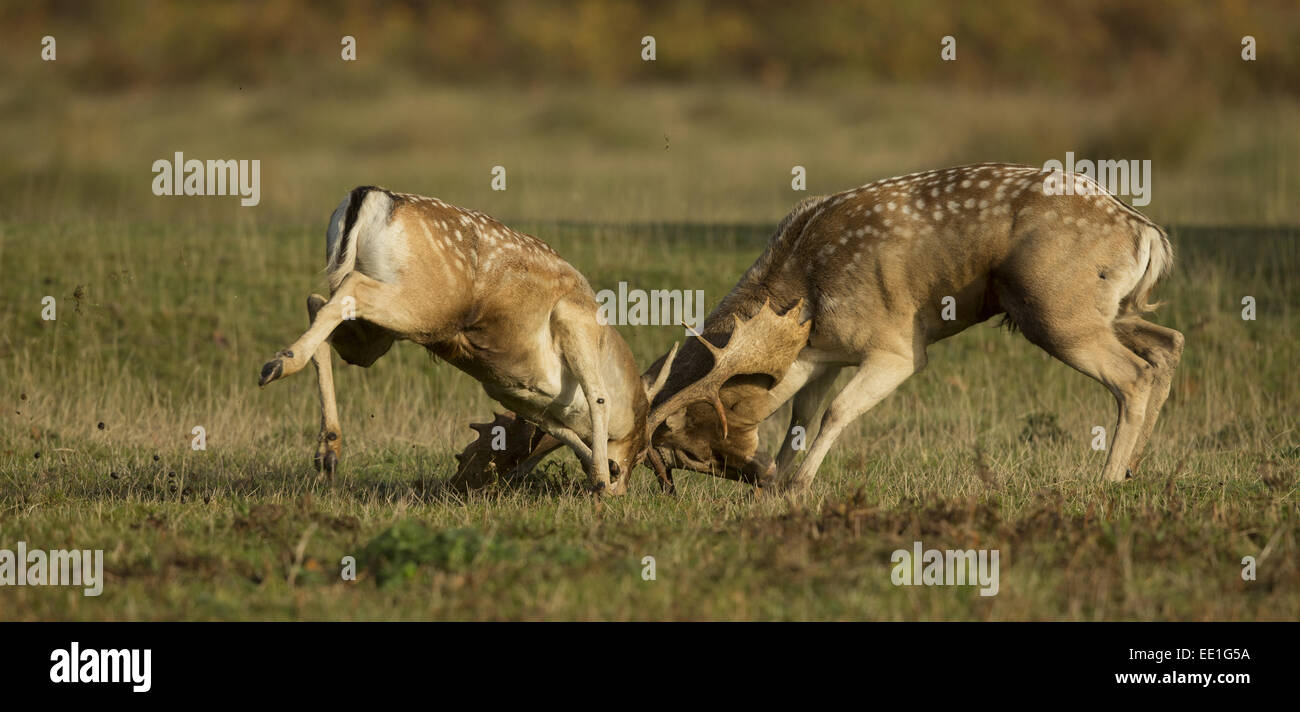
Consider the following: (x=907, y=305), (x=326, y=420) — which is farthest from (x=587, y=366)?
(x=907, y=305)

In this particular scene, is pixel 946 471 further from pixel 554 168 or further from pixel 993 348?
pixel 554 168

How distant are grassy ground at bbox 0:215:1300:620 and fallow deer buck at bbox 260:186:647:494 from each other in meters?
0.50

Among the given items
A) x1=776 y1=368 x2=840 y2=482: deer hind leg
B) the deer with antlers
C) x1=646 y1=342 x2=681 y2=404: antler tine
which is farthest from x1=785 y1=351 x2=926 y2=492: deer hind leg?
x1=646 y1=342 x2=681 y2=404: antler tine

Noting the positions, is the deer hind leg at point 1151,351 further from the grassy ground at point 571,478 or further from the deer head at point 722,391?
the deer head at point 722,391

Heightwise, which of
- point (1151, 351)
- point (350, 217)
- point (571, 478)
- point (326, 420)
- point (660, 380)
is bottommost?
point (571, 478)

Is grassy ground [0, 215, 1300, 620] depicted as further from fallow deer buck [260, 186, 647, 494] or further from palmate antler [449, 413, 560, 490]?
fallow deer buck [260, 186, 647, 494]

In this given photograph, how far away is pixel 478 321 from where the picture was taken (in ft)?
28.0

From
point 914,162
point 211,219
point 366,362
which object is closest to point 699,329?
point 366,362

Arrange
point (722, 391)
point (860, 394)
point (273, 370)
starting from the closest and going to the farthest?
point (273, 370), point (860, 394), point (722, 391)

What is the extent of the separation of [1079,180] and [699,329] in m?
2.74

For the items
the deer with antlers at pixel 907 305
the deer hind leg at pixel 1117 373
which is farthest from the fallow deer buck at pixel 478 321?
the deer hind leg at pixel 1117 373

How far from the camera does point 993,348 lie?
49.1ft

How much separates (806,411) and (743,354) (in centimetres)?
112

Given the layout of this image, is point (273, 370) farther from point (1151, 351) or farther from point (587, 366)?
point (1151, 351)
